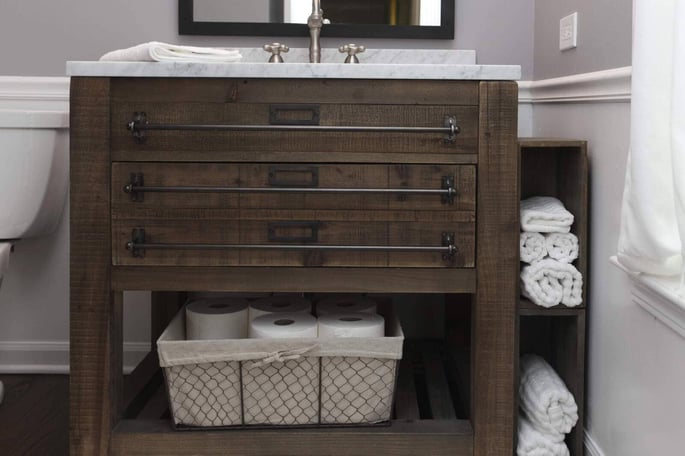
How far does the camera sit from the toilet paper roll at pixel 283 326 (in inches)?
62.0

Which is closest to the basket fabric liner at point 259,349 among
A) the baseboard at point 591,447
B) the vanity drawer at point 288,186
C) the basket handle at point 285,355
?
the basket handle at point 285,355

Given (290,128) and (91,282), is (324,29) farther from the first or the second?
(91,282)

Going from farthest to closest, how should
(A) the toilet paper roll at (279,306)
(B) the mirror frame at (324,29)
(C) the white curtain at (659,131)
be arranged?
(B) the mirror frame at (324,29) < (A) the toilet paper roll at (279,306) < (C) the white curtain at (659,131)

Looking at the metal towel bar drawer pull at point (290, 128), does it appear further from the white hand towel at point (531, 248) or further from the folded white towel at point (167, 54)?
the white hand towel at point (531, 248)

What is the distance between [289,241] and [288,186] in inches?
3.9

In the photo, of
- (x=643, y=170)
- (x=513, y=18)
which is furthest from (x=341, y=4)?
(x=643, y=170)

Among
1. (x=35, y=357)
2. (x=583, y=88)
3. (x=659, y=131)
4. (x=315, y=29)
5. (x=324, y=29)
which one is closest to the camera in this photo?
(x=659, y=131)

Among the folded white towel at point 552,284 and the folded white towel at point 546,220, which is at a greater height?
the folded white towel at point 546,220

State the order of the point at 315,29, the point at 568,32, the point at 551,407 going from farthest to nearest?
the point at 315,29
the point at 568,32
the point at 551,407

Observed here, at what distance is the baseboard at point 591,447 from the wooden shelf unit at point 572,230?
2 cm

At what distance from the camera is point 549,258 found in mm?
1603

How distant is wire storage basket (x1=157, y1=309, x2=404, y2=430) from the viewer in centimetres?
150

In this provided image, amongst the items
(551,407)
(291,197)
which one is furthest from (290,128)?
(551,407)

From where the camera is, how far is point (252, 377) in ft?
5.01
